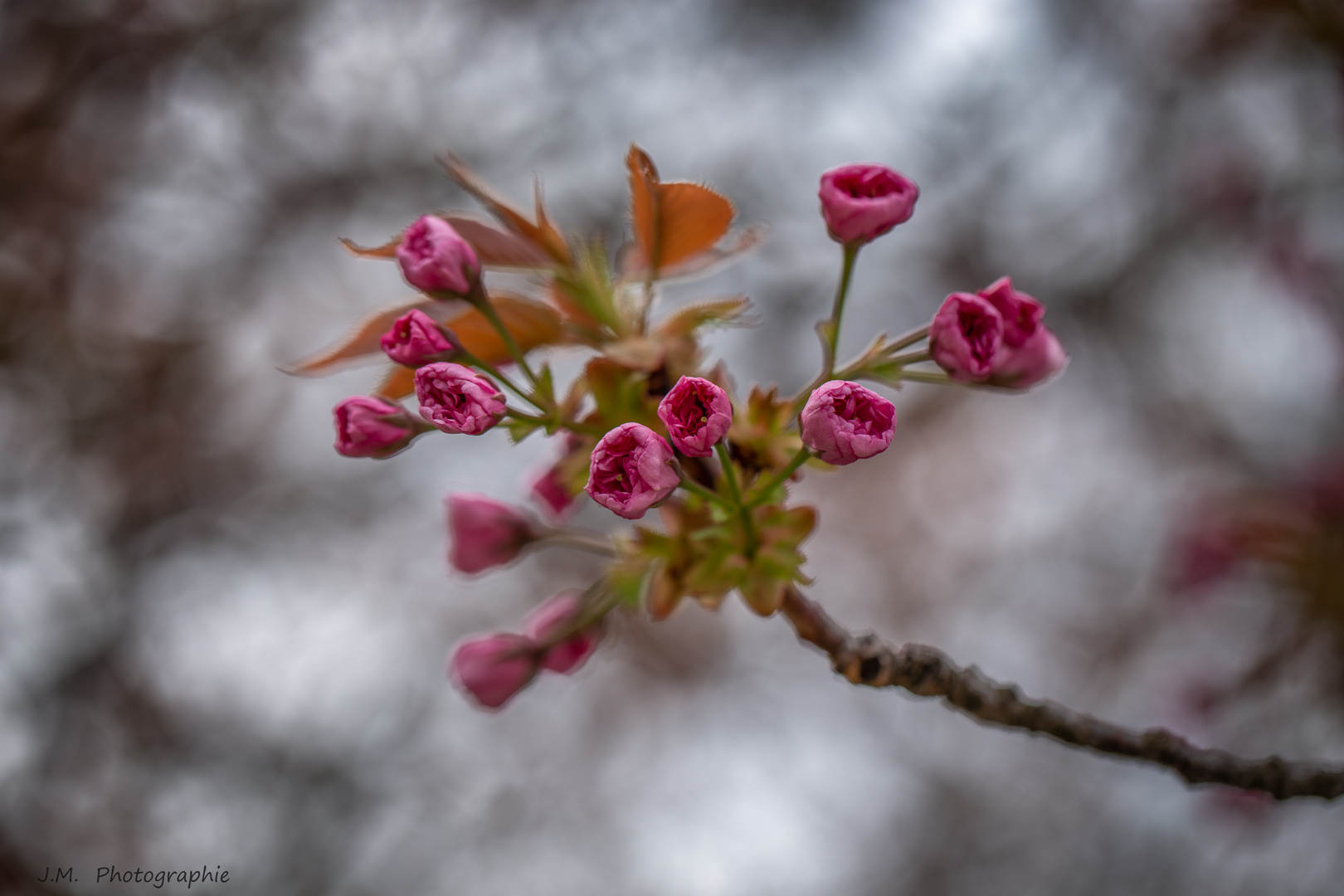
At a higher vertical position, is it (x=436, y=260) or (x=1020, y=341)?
(x=436, y=260)

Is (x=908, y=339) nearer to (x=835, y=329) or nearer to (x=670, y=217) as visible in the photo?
(x=835, y=329)

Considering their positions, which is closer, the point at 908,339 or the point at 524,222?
the point at 908,339

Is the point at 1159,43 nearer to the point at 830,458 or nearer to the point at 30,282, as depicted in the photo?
the point at 830,458

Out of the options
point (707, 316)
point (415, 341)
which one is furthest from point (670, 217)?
point (415, 341)

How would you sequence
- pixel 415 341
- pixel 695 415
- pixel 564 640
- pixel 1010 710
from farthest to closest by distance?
pixel 564 640, pixel 1010 710, pixel 415 341, pixel 695 415

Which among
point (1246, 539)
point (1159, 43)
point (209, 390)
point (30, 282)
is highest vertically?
point (1159, 43)

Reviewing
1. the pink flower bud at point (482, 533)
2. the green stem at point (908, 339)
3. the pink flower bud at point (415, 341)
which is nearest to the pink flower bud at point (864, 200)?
the green stem at point (908, 339)

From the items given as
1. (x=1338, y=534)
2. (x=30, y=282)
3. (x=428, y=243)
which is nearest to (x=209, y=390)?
(x=30, y=282)

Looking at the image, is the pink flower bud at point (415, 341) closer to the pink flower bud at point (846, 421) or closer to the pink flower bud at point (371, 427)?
the pink flower bud at point (371, 427)
